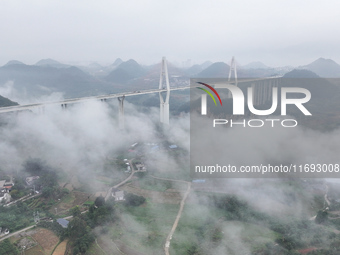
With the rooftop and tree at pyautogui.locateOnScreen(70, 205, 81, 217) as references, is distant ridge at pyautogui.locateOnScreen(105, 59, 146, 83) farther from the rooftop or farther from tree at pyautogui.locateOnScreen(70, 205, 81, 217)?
the rooftop

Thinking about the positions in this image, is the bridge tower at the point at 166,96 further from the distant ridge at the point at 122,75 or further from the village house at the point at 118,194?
the distant ridge at the point at 122,75

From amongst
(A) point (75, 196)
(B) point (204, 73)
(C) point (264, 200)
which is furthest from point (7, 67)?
(C) point (264, 200)

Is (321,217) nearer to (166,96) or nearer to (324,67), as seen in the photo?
(166,96)

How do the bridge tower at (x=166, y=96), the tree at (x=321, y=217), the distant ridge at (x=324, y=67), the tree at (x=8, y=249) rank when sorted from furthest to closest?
the distant ridge at (x=324, y=67), the bridge tower at (x=166, y=96), the tree at (x=321, y=217), the tree at (x=8, y=249)

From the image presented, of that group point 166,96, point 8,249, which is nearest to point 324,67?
point 166,96

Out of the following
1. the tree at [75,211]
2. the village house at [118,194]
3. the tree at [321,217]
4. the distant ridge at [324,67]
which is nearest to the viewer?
the tree at [321,217]

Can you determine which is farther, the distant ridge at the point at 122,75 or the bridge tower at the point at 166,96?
the distant ridge at the point at 122,75

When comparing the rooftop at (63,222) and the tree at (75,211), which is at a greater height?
the tree at (75,211)

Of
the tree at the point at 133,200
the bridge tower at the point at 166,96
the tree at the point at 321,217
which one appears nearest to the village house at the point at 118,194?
the tree at the point at 133,200

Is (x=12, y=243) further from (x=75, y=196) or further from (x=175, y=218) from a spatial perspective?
(x=175, y=218)
